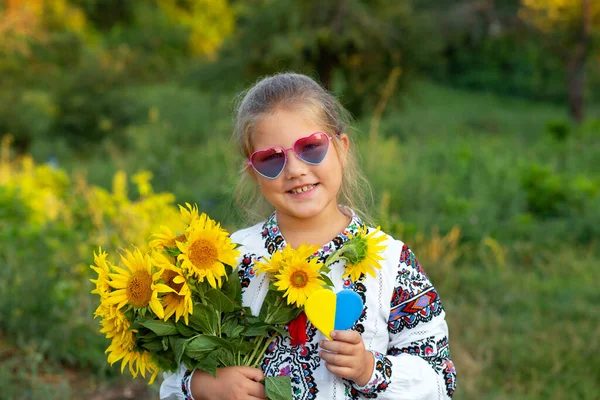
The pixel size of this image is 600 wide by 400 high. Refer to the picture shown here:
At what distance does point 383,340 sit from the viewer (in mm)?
1821

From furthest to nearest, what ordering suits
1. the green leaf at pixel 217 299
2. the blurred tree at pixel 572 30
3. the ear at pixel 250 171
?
the blurred tree at pixel 572 30, the ear at pixel 250 171, the green leaf at pixel 217 299

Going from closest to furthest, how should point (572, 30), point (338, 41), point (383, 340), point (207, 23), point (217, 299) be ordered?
1. point (217, 299)
2. point (383, 340)
3. point (338, 41)
4. point (572, 30)
5. point (207, 23)

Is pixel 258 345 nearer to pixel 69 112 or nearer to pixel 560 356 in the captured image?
pixel 560 356

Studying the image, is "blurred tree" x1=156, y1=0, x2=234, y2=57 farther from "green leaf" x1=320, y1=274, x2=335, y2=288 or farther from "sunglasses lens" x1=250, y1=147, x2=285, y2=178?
"green leaf" x1=320, y1=274, x2=335, y2=288

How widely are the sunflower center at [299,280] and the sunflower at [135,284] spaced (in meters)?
0.31

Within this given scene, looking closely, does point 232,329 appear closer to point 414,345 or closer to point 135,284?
point 135,284

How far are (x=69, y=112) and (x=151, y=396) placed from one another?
1031 cm

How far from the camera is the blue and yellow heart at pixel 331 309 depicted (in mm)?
1604

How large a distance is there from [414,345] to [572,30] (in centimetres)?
1358

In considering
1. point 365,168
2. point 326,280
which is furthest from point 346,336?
point 365,168

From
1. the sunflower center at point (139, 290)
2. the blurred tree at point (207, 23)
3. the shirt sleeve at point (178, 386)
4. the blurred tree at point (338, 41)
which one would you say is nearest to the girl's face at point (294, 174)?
the sunflower center at point (139, 290)

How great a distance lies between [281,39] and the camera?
10203 millimetres

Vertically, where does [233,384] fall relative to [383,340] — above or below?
below

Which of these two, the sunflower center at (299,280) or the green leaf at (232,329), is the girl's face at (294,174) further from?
the green leaf at (232,329)
